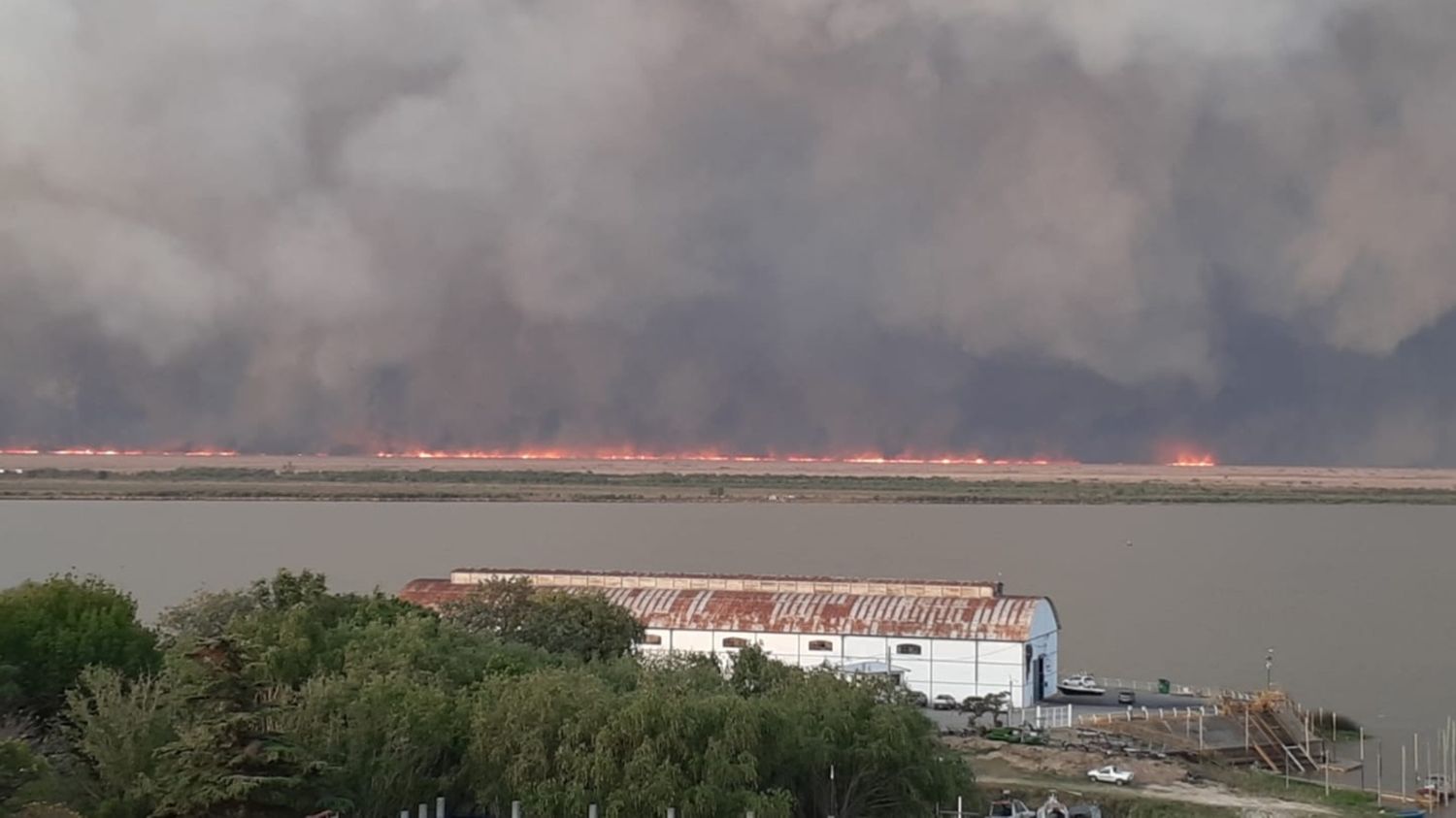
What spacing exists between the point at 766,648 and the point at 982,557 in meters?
53.7

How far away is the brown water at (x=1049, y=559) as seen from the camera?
57.1 metres

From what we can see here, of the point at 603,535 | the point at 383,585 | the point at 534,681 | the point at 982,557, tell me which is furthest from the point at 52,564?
the point at 534,681

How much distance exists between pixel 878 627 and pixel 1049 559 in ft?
186

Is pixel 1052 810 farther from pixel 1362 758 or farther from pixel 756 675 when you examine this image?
pixel 1362 758

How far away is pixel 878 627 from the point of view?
1752 inches

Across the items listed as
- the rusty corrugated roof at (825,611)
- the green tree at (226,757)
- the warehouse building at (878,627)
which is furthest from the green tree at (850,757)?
the rusty corrugated roof at (825,611)

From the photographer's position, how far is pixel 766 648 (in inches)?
1783

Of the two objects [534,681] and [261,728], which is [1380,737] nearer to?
[534,681]

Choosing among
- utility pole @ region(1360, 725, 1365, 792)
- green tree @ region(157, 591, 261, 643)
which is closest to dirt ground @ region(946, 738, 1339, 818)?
utility pole @ region(1360, 725, 1365, 792)

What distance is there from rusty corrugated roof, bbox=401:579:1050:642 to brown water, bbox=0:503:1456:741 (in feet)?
33.7

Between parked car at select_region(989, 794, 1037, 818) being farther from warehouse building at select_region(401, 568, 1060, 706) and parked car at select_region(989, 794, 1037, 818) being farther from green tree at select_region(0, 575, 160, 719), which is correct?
green tree at select_region(0, 575, 160, 719)

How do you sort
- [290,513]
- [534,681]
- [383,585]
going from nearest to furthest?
[534,681] < [383,585] < [290,513]

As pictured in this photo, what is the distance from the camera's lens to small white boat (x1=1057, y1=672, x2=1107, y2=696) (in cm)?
4616

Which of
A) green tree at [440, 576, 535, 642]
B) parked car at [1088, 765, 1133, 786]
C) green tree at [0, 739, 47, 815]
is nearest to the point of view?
green tree at [0, 739, 47, 815]
